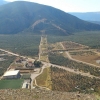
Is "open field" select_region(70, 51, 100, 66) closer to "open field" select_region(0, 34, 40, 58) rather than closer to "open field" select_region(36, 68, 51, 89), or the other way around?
"open field" select_region(0, 34, 40, 58)

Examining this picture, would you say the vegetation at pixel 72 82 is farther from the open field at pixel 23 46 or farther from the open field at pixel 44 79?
the open field at pixel 23 46

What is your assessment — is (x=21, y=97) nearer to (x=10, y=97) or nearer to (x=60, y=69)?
(x=10, y=97)

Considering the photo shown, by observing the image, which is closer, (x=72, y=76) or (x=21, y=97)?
(x=21, y=97)

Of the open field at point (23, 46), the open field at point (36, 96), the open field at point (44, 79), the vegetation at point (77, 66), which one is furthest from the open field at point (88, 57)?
the open field at point (36, 96)

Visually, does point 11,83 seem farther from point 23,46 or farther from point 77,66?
point 23,46

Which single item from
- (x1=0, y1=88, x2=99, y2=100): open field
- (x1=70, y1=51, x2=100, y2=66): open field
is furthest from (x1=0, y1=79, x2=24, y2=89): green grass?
(x1=70, y1=51, x2=100, y2=66): open field

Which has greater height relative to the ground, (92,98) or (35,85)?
(92,98)

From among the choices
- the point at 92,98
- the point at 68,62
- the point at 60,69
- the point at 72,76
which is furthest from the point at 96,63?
the point at 92,98
